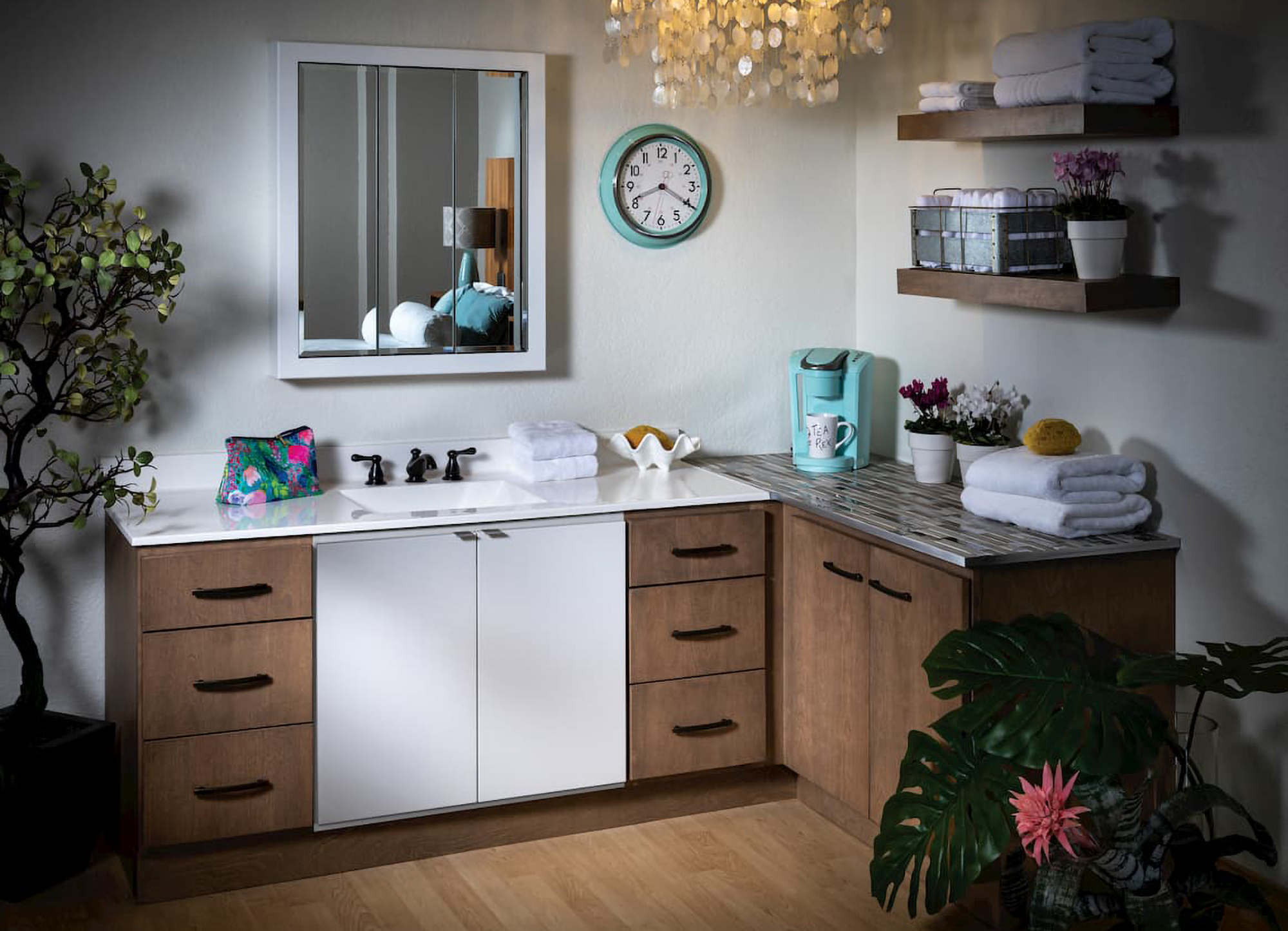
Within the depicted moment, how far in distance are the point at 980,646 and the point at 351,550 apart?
4.60ft

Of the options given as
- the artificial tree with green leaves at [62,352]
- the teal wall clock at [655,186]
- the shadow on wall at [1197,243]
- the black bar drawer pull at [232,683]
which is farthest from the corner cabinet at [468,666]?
the shadow on wall at [1197,243]

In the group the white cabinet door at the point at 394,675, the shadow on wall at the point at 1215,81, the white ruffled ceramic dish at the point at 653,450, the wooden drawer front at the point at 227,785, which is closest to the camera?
the shadow on wall at the point at 1215,81

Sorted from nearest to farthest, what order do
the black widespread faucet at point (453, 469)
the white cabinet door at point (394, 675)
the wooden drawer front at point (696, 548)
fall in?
the white cabinet door at point (394, 675) → the wooden drawer front at point (696, 548) → the black widespread faucet at point (453, 469)

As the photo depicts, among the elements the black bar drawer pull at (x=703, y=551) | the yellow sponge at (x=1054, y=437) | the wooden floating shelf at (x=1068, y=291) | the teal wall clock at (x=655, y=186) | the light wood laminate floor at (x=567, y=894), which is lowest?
the light wood laminate floor at (x=567, y=894)

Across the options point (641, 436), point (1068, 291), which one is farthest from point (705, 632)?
point (1068, 291)

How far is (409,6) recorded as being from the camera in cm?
370

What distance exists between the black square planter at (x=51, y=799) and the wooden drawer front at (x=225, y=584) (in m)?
0.37

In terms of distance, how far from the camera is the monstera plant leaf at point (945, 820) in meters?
2.54

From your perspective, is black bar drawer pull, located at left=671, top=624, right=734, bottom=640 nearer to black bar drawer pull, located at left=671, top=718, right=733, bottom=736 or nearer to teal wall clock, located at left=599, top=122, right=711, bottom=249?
black bar drawer pull, located at left=671, top=718, right=733, bottom=736

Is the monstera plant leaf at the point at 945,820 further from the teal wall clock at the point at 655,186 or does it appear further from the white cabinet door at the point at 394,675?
the teal wall clock at the point at 655,186

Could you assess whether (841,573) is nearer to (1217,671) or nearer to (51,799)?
(1217,671)

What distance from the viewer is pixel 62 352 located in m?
3.47

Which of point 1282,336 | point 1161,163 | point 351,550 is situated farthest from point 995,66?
point 351,550

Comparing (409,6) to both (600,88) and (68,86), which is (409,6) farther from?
(68,86)
